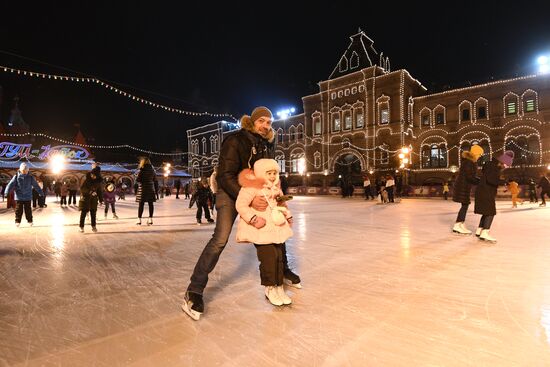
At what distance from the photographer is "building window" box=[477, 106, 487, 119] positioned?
24.8 metres

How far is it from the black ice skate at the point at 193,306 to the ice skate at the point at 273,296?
52 centimetres

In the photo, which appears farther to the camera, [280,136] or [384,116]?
[280,136]

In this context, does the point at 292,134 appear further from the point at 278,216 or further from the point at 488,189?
the point at 278,216

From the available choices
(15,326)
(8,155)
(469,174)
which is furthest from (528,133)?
(8,155)

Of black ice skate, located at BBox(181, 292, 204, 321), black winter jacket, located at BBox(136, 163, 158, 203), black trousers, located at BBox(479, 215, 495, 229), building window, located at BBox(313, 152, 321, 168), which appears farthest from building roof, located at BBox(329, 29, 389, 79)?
black ice skate, located at BBox(181, 292, 204, 321)

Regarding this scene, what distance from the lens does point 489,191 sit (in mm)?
4945

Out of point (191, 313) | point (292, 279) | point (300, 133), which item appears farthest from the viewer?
point (300, 133)

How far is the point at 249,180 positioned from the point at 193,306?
98 cm

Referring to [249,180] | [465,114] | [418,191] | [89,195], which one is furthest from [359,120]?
[249,180]

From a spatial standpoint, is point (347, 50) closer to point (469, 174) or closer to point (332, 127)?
point (332, 127)

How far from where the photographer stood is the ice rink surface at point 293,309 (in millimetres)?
1708

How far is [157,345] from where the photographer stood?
1810mm

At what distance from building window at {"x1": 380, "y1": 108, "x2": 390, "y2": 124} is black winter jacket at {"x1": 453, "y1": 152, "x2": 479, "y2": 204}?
24.7m

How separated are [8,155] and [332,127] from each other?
29.4 metres
